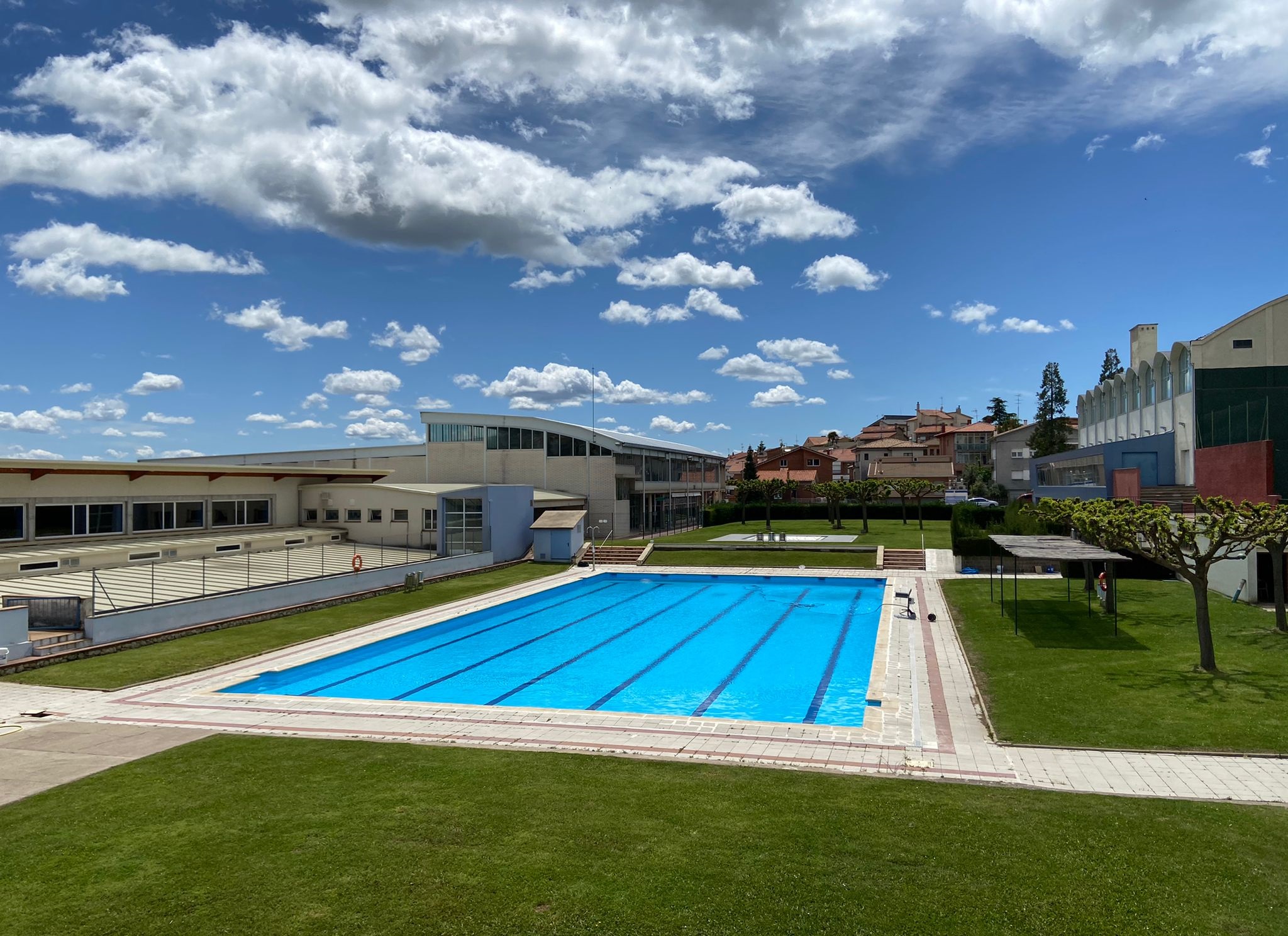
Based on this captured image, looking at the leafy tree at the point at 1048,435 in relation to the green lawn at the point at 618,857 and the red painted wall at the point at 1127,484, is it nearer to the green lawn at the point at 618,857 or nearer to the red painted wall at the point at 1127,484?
the red painted wall at the point at 1127,484

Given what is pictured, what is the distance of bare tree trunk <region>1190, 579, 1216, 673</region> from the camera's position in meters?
14.1

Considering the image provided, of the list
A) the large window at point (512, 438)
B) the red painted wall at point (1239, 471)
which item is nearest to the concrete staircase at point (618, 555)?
the large window at point (512, 438)

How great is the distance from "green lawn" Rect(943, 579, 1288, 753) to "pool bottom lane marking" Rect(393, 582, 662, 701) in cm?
1166

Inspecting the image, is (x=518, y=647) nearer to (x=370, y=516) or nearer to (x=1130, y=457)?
(x=370, y=516)

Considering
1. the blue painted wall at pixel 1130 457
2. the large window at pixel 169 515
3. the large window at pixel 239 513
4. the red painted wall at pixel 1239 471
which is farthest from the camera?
the blue painted wall at pixel 1130 457

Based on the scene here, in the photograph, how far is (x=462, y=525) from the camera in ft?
112

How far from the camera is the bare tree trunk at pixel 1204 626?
46.4 ft

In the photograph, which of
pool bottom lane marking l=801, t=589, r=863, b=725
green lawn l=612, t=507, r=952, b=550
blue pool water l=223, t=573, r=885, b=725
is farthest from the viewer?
green lawn l=612, t=507, r=952, b=550

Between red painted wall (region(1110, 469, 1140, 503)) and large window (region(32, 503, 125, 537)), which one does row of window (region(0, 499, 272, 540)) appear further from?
red painted wall (region(1110, 469, 1140, 503))

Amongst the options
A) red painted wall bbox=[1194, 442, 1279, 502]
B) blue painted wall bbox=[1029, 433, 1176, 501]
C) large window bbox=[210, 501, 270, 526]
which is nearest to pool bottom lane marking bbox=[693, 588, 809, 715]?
red painted wall bbox=[1194, 442, 1279, 502]

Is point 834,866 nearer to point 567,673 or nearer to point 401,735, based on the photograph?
point 401,735

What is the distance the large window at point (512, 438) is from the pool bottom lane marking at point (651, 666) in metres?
22.6

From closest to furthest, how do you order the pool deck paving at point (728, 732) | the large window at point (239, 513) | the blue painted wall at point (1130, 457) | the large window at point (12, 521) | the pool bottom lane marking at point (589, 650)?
the pool deck paving at point (728, 732)
the pool bottom lane marking at point (589, 650)
the large window at point (12, 521)
the large window at point (239, 513)
the blue painted wall at point (1130, 457)

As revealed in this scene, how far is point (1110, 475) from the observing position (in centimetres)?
3609
